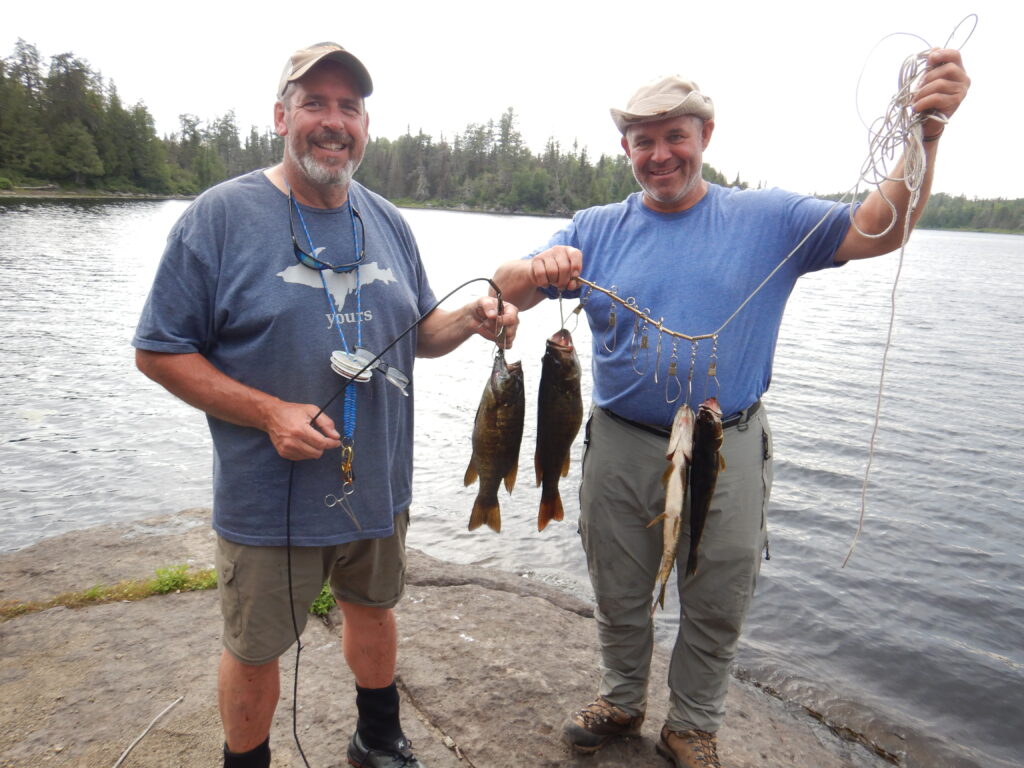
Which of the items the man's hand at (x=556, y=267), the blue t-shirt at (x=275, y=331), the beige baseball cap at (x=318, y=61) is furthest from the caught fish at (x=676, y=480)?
the beige baseball cap at (x=318, y=61)

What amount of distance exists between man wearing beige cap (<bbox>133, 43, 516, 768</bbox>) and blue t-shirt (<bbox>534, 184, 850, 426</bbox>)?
638mm

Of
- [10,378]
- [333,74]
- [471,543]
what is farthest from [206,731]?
[10,378]

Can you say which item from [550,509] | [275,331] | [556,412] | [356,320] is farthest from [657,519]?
[275,331]

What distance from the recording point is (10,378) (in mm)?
12547

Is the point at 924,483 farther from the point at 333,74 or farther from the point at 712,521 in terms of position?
the point at 333,74

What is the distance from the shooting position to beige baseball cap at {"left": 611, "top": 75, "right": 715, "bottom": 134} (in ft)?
10.2

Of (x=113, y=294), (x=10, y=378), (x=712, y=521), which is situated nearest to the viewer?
(x=712, y=521)

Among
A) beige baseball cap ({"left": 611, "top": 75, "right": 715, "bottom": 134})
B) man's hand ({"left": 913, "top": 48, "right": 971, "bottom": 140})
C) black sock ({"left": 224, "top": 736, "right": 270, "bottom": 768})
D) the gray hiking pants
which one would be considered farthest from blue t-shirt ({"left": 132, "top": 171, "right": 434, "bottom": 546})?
man's hand ({"left": 913, "top": 48, "right": 971, "bottom": 140})

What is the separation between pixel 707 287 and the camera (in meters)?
3.17

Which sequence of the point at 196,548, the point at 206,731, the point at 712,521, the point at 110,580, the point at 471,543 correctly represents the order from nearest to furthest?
the point at 712,521
the point at 206,731
the point at 110,580
the point at 196,548
the point at 471,543

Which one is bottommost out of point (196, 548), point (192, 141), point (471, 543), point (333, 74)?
point (471, 543)

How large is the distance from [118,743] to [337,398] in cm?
211

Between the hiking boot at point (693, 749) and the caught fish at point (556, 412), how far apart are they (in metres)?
1.28

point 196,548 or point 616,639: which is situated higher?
point 616,639
